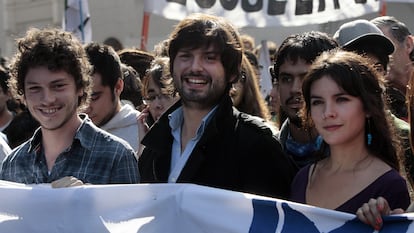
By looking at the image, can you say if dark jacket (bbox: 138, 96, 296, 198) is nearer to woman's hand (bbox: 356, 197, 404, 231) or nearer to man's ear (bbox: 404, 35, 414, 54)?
woman's hand (bbox: 356, 197, 404, 231)

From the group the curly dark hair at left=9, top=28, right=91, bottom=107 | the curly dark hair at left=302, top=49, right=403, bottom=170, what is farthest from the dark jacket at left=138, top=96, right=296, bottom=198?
the curly dark hair at left=9, top=28, right=91, bottom=107

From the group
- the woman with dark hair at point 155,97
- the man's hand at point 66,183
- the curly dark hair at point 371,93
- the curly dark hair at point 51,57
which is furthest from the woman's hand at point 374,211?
the woman with dark hair at point 155,97

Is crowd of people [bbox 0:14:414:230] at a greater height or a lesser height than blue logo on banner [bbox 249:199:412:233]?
greater

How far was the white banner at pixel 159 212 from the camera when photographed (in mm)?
2553

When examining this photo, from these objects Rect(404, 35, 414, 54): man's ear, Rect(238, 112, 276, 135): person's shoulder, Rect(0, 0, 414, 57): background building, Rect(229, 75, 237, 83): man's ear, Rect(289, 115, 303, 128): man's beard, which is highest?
Rect(229, 75, 237, 83): man's ear

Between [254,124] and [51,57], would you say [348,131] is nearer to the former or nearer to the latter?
[254,124]

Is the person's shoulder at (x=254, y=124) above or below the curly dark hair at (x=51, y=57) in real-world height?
below

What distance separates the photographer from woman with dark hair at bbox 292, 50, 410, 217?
8.75ft

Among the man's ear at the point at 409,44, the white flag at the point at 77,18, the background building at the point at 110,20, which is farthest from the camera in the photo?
the background building at the point at 110,20

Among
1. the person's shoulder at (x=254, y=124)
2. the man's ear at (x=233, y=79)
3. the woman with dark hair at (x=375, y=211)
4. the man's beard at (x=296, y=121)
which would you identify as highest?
the man's ear at (x=233, y=79)

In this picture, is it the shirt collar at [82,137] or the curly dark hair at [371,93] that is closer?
the curly dark hair at [371,93]

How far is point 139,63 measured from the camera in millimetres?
5359

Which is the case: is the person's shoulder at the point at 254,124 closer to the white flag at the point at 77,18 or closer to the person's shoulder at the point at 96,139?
the person's shoulder at the point at 96,139

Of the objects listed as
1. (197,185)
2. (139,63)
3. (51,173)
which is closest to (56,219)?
(51,173)
